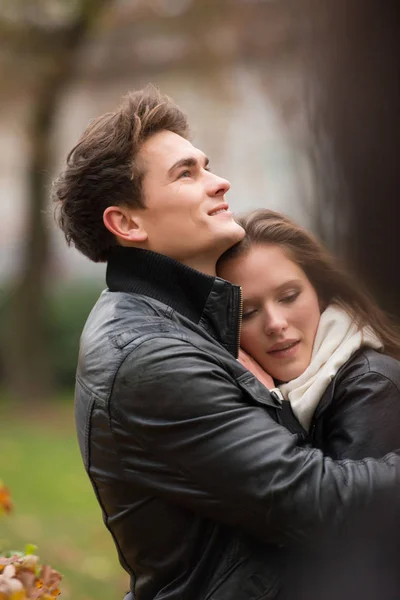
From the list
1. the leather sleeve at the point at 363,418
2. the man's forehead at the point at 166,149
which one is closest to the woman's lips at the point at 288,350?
the leather sleeve at the point at 363,418

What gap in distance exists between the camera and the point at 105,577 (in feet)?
22.6

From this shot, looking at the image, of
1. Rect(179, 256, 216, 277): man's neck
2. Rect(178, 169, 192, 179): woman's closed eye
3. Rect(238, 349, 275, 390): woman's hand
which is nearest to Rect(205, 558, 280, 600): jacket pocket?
Rect(238, 349, 275, 390): woman's hand

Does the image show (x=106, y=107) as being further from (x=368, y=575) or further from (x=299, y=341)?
(x=368, y=575)

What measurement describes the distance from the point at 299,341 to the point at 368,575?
0.98 meters

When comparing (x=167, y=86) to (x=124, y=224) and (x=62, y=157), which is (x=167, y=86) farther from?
(x=124, y=224)

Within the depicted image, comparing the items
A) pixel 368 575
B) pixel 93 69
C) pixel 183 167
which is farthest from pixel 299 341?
pixel 93 69

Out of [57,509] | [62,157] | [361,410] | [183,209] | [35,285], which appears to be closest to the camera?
[361,410]

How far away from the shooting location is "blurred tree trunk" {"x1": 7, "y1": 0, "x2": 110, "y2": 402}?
41.6 feet

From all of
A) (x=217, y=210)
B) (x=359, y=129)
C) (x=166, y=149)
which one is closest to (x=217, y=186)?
(x=217, y=210)

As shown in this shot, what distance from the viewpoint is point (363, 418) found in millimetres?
2102

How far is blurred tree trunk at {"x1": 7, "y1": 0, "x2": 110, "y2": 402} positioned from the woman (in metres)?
10.5

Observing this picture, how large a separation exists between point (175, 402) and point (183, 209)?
2.12ft

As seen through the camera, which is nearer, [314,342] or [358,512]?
[358,512]

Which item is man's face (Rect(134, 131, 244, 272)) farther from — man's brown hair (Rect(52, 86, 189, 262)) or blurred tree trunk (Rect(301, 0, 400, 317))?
blurred tree trunk (Rect(301, 0, 400, 317))
